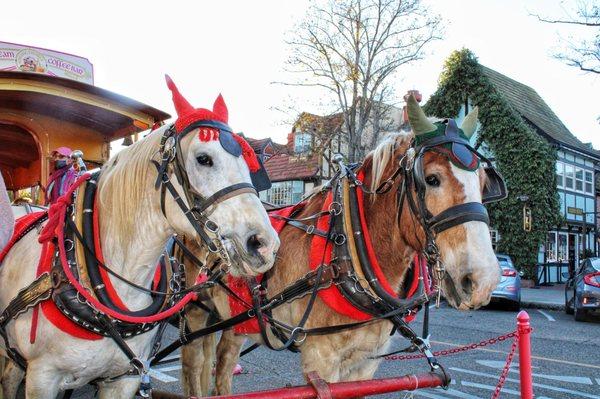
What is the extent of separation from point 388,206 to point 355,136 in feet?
62.0

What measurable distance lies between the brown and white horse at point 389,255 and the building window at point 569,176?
2391cm

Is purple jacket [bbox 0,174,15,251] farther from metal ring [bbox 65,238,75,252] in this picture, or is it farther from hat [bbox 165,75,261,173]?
hat [bbox 165,75,261,173]

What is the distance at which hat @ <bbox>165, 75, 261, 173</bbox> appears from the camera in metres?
2.49

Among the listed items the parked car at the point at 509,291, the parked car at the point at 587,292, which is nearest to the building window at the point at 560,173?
the parked car at the point at 509,291

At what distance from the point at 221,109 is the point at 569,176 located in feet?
84.2

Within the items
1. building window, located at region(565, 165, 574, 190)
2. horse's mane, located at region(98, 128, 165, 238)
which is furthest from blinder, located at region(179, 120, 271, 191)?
building window, located at region(565, 165, 574, 190)

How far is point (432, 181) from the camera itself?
2844 millimetres

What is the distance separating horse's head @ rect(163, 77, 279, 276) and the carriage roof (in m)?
2.49

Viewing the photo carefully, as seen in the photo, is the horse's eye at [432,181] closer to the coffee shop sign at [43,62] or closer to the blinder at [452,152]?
the blinder at [452,152]

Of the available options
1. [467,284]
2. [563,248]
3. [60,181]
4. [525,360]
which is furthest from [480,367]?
[563,248]

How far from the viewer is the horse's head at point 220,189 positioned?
2314 millimetres

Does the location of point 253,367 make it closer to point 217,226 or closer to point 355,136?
point 217,226

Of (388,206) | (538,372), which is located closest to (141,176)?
(388,206)

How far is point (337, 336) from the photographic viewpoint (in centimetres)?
309
